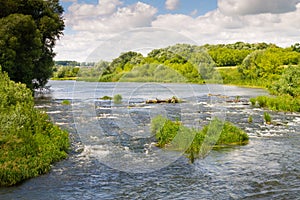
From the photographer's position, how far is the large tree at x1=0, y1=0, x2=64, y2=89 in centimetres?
3519

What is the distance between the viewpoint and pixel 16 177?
1301 centimetres

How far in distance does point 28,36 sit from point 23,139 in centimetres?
2443

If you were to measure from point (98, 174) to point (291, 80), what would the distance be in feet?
103

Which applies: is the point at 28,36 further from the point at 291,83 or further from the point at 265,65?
the point at 265,65

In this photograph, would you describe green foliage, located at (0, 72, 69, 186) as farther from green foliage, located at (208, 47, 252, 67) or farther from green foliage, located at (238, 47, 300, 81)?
green foliage, located at (208, 47, 252, 67)

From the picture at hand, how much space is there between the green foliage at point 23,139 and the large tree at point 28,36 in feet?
58.9

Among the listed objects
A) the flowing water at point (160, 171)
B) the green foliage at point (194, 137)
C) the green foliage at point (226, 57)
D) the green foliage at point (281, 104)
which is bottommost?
the flowing water at point (160, 171)

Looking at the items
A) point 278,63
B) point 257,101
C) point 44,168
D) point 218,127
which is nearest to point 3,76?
point 44,168

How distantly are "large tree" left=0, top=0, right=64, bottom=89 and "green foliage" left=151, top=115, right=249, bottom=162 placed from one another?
20.4m

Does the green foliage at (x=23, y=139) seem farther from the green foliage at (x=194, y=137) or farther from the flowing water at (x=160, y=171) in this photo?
the green foliage at (x=194, y=137)

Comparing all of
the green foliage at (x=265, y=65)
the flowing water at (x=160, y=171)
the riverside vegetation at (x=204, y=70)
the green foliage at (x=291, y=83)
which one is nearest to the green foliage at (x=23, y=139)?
the flowing water at (x=160, y=171)

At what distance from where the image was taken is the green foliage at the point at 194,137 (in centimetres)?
1803

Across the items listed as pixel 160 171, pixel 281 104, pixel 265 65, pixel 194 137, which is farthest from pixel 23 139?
pixel 265 65

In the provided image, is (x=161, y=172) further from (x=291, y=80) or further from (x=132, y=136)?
(x=291, y=80)
